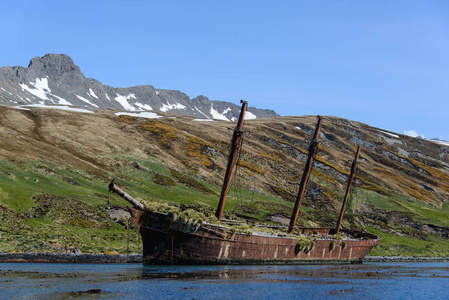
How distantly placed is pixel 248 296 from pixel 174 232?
516 inches

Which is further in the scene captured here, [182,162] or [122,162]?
[182,162]

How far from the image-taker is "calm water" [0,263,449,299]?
29.6 m

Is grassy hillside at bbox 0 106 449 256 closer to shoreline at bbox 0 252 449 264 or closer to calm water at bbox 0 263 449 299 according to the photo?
shoreline at bbox 0 252 449 264

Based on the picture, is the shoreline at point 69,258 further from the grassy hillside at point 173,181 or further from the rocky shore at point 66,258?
the grassy hillside at point 173,181

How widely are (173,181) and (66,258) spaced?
161 feet

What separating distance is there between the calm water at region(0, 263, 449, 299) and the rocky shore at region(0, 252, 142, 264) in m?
2.14

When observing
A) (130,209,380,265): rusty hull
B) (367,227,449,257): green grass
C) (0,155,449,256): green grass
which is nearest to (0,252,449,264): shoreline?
(0,155,449,256): green grass

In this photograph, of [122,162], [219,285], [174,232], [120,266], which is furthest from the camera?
[122,162]

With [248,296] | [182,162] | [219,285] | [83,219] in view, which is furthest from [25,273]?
[182,162]

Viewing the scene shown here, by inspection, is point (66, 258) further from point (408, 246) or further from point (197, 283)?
point (408, 246)

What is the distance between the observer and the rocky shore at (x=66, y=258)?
139 ft

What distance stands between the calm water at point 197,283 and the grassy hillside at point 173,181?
10.1m

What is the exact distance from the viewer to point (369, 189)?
12406 cm

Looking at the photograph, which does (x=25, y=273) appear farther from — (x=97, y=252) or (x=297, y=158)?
(x=297, y=158)
